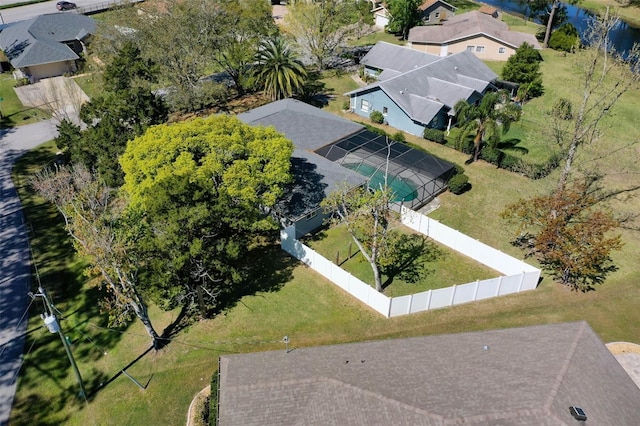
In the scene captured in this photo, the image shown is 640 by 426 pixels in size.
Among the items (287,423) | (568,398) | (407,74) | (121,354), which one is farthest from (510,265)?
(407,74)

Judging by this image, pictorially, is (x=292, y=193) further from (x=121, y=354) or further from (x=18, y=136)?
(x=18, y=136)

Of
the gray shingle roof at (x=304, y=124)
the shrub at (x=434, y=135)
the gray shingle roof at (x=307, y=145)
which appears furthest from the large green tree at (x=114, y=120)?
the shrub at (x=434, y=135)

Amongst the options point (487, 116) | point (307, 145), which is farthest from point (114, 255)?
point (487, 116)

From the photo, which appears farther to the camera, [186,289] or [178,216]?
[186,289]

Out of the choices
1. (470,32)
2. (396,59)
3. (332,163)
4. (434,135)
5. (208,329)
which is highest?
(470,32)

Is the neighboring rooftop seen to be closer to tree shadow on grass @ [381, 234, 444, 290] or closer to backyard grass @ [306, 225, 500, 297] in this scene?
tree shadow on grass @ [381, 234, 444, 290]

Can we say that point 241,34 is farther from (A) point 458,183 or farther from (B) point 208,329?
(B) point 208,329
